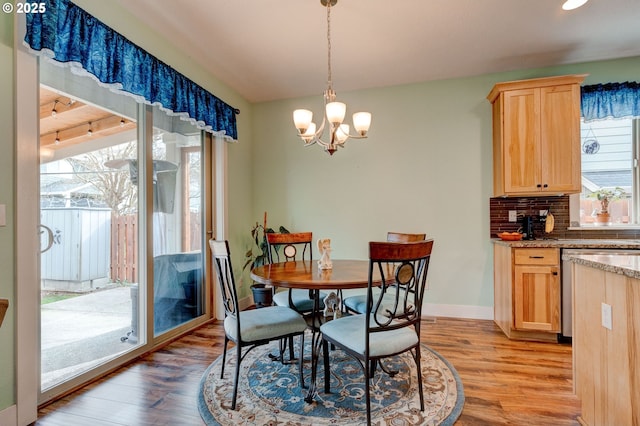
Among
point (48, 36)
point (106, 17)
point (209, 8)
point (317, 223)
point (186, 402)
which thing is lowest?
point (186, 402)

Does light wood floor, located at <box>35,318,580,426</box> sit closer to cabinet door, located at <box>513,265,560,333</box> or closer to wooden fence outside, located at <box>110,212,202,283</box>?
cabinet door, located at <box>513,265,560,333</box>

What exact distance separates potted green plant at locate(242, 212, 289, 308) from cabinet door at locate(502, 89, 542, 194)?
2596 millimetres

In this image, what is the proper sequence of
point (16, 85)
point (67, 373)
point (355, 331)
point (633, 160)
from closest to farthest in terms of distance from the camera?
point (16, 85)
point (355, 331)
point (67, 373)
point (633, 160)

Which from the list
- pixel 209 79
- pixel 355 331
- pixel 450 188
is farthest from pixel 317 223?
pixel 355 331

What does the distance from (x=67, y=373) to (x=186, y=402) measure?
2.90ft

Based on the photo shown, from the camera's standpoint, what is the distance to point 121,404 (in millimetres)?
1957

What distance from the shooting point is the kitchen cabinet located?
2.90 m

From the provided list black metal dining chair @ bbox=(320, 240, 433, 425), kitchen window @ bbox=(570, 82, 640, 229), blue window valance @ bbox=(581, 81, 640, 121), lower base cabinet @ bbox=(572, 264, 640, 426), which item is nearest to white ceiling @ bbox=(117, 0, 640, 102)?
blue window valance @ bbox=(581, 81, 640, 121)

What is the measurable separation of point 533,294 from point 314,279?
2.24 m

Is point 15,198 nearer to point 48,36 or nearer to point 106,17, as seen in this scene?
point 48,36

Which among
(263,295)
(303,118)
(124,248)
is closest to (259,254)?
(263,295)

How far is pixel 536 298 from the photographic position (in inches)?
115

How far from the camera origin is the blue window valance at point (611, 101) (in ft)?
10.3

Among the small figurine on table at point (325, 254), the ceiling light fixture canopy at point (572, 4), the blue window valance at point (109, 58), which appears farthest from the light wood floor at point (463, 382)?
the ceiling light fixture canopy at point (572, 4)
